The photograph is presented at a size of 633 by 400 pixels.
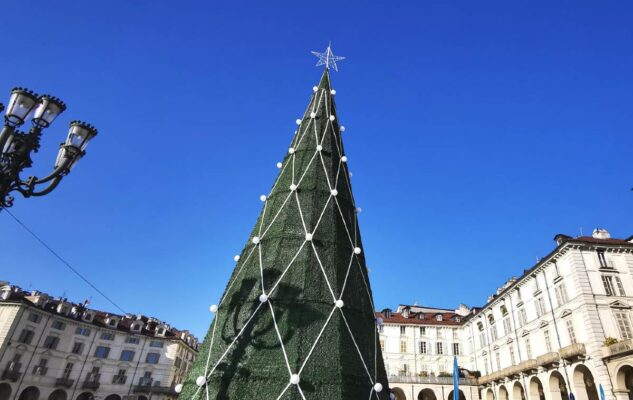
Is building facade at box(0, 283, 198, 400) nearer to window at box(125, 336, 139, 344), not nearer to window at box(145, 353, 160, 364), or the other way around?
window at box(125, 336, 139, 344)

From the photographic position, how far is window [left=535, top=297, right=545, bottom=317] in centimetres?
3152

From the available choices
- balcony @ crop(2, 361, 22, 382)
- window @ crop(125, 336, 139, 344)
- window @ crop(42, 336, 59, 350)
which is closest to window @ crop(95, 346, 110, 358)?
window @ crop(125, 336, 139, 344)

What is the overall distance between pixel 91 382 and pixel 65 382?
10.4ft

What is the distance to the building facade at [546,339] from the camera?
83.3ft

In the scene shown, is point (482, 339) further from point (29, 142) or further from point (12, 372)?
point (12, 372)

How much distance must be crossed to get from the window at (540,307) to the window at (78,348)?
5288 cm

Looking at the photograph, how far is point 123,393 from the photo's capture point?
48781mm

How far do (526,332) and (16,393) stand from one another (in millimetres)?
52832

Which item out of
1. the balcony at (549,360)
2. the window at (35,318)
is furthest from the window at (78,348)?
the balcony at (549,360)

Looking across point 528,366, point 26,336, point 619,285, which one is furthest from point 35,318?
point 619,285

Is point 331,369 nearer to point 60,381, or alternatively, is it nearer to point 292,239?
point 292,239

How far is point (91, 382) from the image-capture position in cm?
4694

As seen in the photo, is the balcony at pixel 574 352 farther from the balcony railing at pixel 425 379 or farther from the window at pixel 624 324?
the balcony railing at pixel 425 379

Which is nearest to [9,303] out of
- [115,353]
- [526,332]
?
[115,353]
